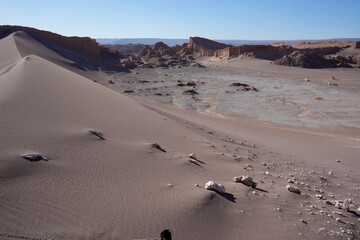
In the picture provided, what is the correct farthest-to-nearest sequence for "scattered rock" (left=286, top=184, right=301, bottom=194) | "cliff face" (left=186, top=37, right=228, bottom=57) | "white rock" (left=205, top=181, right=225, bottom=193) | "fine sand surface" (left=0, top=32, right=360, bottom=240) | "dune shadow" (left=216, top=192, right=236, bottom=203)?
"cliff face" (left=186, top=37, right=228, bottom=57) < "scattered rock" (left=286, top=184, right=301, bottom=194) < "white rock" (left=205, top=181, right=225, bottom=193) < "dune shadow" (left=216, top=192, right=236, bottom=203) < "fine sand surface" (left=0, top=32, right=360, bottom=240)

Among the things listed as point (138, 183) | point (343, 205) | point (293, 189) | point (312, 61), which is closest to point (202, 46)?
point (312, 61)

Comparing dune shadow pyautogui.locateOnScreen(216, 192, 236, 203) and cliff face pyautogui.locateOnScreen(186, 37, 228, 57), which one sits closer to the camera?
dune shadow pyautogui.locateOnScreen(216, 192, 236, 203)

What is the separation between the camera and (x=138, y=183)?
18.0ft

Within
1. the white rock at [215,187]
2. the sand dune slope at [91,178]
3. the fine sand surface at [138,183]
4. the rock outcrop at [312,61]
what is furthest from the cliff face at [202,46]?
the white rock at [215,187]

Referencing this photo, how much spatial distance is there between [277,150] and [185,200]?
602 cm

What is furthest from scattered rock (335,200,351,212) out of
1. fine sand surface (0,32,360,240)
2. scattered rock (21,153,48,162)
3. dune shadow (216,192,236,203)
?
scattered rock (21,153,48,162)

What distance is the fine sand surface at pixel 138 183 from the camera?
430cm

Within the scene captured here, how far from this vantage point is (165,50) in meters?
58.6

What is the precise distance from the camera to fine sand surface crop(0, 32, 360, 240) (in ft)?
14.1

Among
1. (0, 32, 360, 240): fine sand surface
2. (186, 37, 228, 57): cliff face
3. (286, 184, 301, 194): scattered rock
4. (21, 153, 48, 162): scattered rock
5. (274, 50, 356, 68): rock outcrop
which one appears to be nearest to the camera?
(0, 32, 360, 240): fine sand surface

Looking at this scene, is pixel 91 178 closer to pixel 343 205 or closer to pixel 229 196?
pixel 229 196

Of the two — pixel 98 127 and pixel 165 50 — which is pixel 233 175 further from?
pixel 165 50

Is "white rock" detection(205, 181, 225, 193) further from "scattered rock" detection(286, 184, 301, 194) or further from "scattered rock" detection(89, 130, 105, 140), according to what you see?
"scattered rock" detection(89, 130, 105, 140)

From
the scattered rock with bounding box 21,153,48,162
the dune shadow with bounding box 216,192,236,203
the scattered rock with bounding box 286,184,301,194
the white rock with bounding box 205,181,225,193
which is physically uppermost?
the scattered rock with bounding box 21,153,48,162
